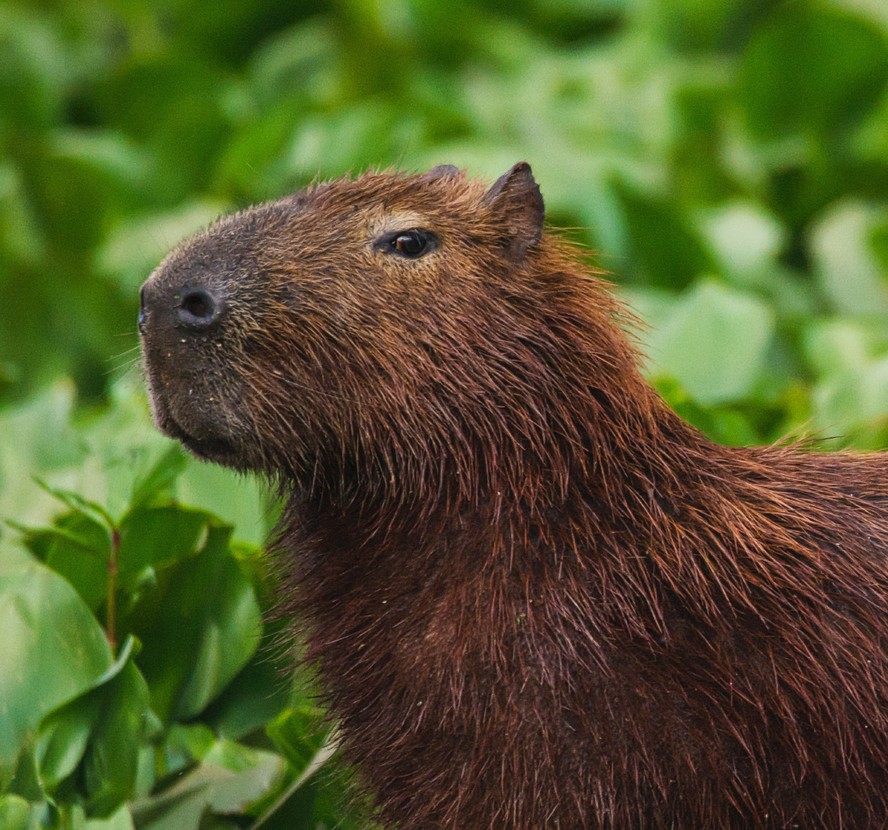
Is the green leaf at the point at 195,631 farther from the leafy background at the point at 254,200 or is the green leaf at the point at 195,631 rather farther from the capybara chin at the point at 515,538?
the capybara chin at the point at 515,538

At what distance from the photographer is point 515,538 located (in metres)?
2.13

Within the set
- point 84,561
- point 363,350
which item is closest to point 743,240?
point 84,561

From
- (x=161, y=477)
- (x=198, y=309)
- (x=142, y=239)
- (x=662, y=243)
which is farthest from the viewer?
(x=142, y=239)

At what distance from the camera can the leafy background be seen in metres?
2.75

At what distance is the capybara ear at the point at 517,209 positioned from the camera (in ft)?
7.33

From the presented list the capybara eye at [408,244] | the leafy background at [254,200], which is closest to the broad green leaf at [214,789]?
the leafy background at [254,200]

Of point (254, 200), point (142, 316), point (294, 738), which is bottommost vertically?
point (294, 738)

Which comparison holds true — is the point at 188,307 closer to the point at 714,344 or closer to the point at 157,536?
the point at 157,536

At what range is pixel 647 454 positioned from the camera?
2.19 metres

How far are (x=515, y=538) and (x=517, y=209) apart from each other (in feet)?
1.69

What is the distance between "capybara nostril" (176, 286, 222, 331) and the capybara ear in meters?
0.46

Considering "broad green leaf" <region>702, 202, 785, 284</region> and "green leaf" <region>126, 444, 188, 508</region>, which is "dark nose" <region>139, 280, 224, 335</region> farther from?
"broad green leaf" <region>702, 202, 785, 284</region>

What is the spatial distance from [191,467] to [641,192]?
2407mm

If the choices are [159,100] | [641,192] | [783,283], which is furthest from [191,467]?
[159,100]
